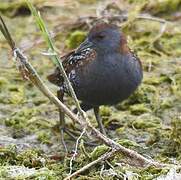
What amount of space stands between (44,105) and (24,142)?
950 millimetres

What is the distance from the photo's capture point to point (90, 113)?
6848mm

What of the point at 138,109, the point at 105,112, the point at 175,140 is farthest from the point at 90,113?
the point at 175,140

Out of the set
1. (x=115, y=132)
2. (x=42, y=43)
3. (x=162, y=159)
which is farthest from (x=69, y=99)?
(x=162, y=159)

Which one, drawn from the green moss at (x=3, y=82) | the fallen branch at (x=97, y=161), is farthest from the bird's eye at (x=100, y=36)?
the green moss at (x=3, y=82)

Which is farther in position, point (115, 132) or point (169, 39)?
point (169, 39)

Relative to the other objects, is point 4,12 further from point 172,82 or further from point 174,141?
point 174,141

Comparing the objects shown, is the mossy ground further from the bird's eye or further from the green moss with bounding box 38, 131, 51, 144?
the bird's eye

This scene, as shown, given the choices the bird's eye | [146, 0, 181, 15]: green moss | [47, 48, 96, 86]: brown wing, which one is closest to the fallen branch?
[47, 48, 96, 86]: brown wing

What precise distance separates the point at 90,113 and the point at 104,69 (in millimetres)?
1100

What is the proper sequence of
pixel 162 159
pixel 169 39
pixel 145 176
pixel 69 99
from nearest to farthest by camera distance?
pixel 145 176 → pixel 162 159 → pixel 69 99 → pixel 169 39

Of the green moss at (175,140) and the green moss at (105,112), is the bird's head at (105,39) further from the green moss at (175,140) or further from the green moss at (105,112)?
the green moss at (105,112)

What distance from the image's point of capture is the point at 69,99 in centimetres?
709

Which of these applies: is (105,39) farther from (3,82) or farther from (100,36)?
(3,82)

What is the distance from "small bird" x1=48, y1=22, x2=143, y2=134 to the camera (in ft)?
19.0
